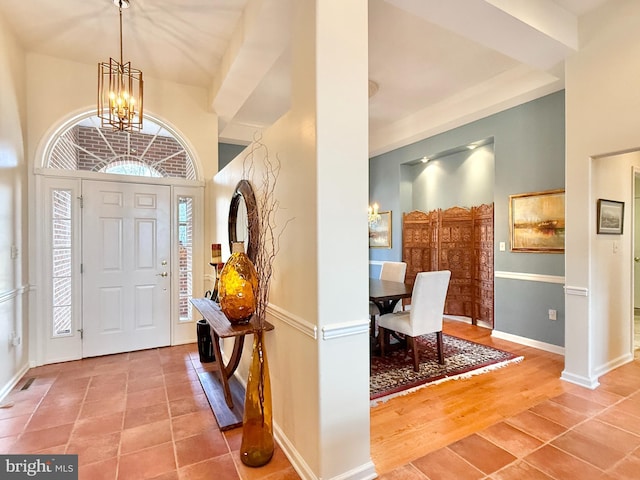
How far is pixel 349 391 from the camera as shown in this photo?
68.3 inches

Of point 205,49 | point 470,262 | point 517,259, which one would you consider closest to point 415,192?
point 470,262

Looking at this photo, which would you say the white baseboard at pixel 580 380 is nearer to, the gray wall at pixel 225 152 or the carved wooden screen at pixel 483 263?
the carved wooden screen at pixel 483 263

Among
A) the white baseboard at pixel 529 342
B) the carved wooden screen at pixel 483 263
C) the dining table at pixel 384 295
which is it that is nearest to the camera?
the dining table at pixel 384 295

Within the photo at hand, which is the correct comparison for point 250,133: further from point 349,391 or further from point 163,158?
point 349,391

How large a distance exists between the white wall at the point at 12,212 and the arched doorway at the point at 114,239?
0.69 ft

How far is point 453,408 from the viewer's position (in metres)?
2.50

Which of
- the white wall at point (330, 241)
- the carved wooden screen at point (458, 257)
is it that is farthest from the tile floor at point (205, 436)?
the carved wooden screen at point (458, 257)

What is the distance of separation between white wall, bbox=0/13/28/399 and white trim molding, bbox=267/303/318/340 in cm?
239

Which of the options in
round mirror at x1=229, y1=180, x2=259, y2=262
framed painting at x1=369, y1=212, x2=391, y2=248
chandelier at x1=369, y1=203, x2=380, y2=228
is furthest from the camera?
framed painting at x1=369, y1=212, x2=391, y2=248

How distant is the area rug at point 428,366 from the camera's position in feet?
9.31

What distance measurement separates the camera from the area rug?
284 centimetres

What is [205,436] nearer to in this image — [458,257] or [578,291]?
[578,291]

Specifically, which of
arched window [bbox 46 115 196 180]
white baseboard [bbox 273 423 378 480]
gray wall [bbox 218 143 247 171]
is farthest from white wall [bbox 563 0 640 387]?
gray wall [bbox 218 143 247 171]

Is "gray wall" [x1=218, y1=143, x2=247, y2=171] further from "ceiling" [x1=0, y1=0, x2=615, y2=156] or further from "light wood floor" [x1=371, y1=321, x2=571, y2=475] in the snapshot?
"light wood floor" [x1=371, y1=321, x2=571, y2=475]
